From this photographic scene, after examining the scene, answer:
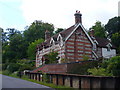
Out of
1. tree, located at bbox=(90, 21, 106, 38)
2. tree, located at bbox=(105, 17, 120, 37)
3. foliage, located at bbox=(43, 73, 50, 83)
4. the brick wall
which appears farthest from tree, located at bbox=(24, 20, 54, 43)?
the brick wall

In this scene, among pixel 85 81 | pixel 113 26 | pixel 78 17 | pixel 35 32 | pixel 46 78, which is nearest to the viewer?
pixel 85 81

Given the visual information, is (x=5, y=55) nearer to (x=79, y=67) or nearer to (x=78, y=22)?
(x=78, y=22)

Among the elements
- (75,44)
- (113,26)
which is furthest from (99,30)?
(75,44)

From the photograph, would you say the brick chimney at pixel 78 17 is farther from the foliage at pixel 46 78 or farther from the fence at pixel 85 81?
the fence at pixel 85 81

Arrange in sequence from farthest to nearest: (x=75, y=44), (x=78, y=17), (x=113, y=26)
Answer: (x=113, y=26) → (x=78, y=17) → (x=75, y=44)

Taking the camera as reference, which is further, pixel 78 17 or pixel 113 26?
pixel 113 26

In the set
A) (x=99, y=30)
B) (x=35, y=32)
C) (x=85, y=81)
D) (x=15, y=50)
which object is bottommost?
(x=85, y=81)

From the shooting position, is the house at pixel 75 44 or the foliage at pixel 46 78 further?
the house at pixel 75 44

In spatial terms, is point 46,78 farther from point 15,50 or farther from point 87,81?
point 15,50

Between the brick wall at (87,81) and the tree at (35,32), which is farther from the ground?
the tree at (35,32)

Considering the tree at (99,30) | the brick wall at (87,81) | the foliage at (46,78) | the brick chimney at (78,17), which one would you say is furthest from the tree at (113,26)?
the brick wall at (87,81)

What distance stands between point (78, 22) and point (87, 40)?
3.97 meters

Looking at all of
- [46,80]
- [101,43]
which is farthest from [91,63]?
[101,43]

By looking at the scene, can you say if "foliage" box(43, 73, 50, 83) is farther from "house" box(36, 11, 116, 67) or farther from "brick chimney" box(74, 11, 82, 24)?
"brick chimney" box(74, 11, 82, 24)
